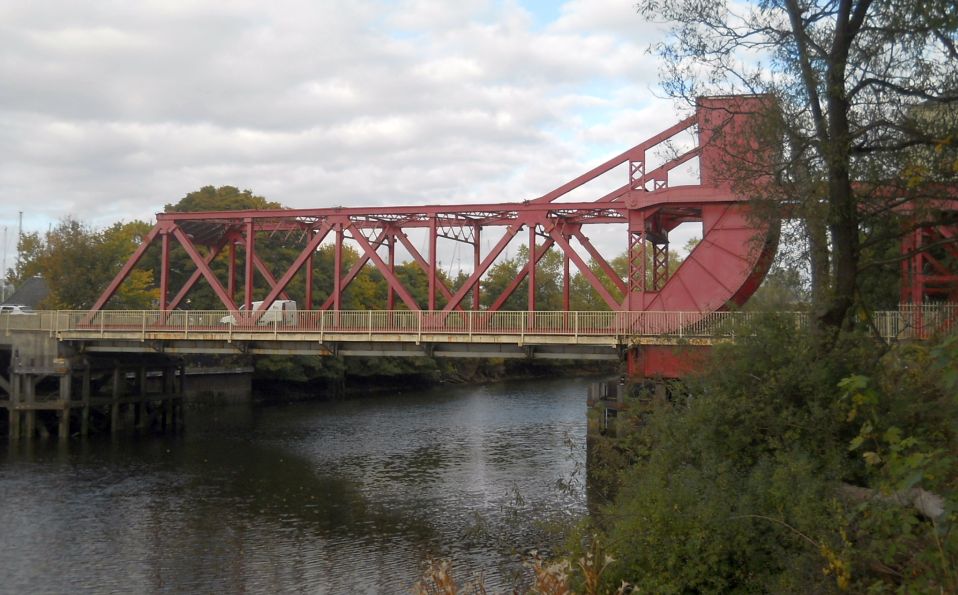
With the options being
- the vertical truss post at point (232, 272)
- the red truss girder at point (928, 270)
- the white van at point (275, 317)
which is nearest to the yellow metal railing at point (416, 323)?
the white van at point (275, 317)

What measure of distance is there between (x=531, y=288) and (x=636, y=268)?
160 inches

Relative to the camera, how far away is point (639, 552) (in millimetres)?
10742

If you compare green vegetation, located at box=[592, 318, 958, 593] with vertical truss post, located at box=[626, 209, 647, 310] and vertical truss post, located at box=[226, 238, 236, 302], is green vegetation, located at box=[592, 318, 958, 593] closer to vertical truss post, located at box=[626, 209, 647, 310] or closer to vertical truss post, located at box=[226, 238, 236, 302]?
vertical truss post, located at box=[626, 209, 647, 310]

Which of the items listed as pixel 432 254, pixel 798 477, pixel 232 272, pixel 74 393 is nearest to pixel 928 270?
pixel 432 254

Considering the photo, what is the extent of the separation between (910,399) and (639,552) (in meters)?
4.69

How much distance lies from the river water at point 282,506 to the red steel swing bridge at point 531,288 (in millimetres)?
4559

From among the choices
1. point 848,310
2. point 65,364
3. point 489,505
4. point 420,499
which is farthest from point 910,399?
point 65,364

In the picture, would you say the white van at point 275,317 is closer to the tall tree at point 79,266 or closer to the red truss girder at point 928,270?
the tall tree at point 79,266

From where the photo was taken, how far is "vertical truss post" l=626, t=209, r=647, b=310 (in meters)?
29.9

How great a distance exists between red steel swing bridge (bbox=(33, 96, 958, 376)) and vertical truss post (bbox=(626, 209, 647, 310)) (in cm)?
6

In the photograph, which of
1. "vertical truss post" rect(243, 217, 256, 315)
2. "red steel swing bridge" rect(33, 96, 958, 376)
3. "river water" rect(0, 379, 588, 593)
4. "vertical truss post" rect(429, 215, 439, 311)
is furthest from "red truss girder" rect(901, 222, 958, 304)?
"vertical truss post" rect(243, 217, 256, 315)

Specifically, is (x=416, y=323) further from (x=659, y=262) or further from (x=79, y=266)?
(x=79, y=266)

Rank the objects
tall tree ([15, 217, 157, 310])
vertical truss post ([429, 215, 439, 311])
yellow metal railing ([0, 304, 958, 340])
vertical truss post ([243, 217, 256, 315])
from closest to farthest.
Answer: yellow metal railing ([0, 304, 958, 340])
vertical truss post ([429, 215, 439, 311])
vertical truss post ([243, 217, 256, 315])
tall tree ([15, 217, 157, 310])

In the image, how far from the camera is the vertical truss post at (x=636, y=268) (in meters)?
29.9
